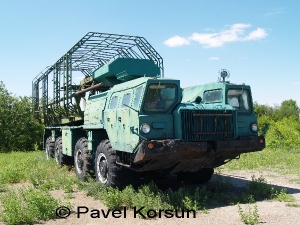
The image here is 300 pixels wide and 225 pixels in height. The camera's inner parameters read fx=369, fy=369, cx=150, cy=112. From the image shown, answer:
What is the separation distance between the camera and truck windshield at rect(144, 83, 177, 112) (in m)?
7.37

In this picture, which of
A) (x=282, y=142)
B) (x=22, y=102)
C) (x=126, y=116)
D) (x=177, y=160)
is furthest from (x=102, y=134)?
(x=22, y=102)

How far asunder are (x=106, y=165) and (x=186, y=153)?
7.33ft

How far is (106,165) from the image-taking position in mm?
8383

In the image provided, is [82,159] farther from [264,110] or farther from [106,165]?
[264,110]

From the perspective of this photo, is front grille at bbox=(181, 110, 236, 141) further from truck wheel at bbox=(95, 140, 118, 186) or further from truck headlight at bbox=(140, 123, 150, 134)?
truck wheel at bbox=(95, 140, 118, 186)

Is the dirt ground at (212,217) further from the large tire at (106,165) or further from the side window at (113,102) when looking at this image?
the side window at (113,102)

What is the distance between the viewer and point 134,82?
25.8 ft

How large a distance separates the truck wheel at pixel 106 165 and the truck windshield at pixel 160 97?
1.49 m

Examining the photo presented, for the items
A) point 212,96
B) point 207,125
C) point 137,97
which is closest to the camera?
point 207,125

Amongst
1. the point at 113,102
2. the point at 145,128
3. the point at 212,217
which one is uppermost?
the point at 113,102

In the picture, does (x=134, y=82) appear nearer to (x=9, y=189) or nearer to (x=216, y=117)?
(x=216, y=117)

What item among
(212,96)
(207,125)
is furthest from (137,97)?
(212,96)

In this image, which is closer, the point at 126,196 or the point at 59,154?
the point at 126,196

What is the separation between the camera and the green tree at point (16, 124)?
2420cm
